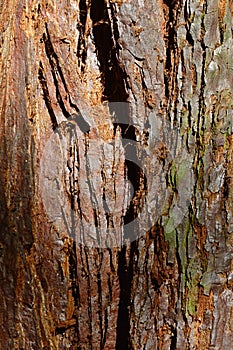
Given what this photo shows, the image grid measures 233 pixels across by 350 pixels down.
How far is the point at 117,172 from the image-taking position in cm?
109

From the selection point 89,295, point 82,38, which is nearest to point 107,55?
point 82,38

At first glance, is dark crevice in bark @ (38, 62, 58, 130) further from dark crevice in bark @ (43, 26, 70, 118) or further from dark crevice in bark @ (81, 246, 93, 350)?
dark crevice in bark @ (81, 246, 93, 350)

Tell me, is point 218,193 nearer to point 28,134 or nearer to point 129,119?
point 129,119

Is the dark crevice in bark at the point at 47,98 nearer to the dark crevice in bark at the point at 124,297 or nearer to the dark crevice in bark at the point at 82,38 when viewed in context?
the dark crevice in bark at the point at 82,38

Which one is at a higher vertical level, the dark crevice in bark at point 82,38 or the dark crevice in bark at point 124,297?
the dark crevice in bark at point 82,38

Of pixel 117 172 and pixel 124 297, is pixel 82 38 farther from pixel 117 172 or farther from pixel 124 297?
pixel 124 297

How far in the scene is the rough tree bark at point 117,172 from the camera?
101 centimetres

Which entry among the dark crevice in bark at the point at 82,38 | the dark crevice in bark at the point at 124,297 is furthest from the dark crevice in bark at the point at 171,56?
the dark crevice in bark at the point at 124,297

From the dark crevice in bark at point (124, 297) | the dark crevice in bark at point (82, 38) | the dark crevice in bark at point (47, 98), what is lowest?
the dark crevice in bark at point (124, 297)

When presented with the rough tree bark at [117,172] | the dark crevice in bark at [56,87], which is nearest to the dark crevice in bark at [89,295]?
the rough tree bark at [117,172]

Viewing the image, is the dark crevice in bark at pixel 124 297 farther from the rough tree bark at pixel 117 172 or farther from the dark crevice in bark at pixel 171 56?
the dark crevice in bark at pixel 171 56

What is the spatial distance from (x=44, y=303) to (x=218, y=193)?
44 centimetres

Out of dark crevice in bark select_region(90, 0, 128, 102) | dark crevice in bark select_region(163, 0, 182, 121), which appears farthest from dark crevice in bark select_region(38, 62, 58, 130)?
dark crevice in bark select_region(163, 0, 182, 121)

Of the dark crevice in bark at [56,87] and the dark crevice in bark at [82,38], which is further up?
the dark crevice in bark at [82,38]
